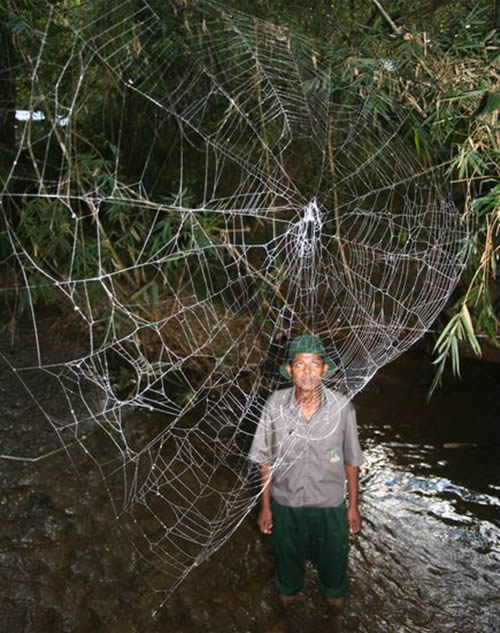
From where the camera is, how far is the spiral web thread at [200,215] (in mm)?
1802

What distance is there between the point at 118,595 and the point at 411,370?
2973 mm

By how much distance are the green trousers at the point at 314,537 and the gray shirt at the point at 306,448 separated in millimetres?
38

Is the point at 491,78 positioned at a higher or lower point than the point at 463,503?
higher

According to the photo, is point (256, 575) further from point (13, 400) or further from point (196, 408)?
point (13, 400)

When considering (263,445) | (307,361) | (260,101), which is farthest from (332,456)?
(260,101)

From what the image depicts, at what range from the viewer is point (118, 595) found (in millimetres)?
2176

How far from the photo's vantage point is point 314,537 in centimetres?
197

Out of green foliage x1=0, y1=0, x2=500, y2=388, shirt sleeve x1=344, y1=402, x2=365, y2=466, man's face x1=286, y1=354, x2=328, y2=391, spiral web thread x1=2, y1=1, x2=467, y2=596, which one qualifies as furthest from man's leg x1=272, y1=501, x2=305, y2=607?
green foliage x1=0, y1=0, x2=500, y2=388

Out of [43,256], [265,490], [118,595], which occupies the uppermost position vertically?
[43,256]

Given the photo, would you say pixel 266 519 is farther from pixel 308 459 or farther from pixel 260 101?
pixel 260 101

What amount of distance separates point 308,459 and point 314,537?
0.29 metres

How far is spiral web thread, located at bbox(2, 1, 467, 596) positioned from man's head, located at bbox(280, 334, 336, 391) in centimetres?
12

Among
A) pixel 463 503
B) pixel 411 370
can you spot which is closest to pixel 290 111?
pixel 463 503

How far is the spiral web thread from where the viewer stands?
5.91 feet
